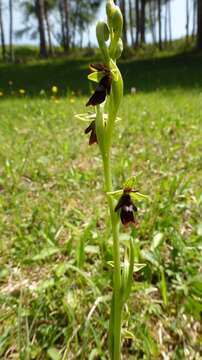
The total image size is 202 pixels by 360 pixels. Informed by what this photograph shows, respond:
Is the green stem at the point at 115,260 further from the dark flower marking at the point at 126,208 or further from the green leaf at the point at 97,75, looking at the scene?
the green leaf at the point at 97,75

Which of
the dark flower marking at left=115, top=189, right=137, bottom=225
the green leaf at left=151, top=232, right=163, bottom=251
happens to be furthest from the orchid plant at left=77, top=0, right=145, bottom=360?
the green leaf at left=151, top=232, right=163, bottom=251

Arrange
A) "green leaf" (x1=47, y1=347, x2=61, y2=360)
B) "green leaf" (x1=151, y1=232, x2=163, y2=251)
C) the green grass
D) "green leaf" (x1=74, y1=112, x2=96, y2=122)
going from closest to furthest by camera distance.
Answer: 1. "green leaf" (x1=74, y1=112, x2=96, y2=122)
2. "green leaf" (x1=47, y1=347, x2=61, y2=360)
3. the green grass
4. "green leaf" (x1=151, y1=232, x2=163, y2=251)

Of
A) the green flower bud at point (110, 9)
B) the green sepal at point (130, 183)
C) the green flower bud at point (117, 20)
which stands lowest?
the green sepal at point (130, 183)

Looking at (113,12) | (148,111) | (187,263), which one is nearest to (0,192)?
(187,263)

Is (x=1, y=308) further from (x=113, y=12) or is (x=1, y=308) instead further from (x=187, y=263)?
(x=113, y=12)

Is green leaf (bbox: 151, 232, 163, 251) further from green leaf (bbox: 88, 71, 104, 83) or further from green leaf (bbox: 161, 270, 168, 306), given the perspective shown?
green leaf (bbox: 88, 71, 104, 83)

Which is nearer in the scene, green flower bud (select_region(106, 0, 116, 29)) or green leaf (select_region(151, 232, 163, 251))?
green flower bud (select_region(106, 0, 116, 29))

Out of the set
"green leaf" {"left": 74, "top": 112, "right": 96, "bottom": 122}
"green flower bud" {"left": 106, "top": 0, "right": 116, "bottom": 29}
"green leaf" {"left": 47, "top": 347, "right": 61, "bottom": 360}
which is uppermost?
"green flower bud" {"left": 106, "top": 0, "right": 116, "bottom": 29}

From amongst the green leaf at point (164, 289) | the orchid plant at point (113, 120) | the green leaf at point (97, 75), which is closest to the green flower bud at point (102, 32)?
the orchid plant at point (113, 120)

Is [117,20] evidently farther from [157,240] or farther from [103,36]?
[157,240]
